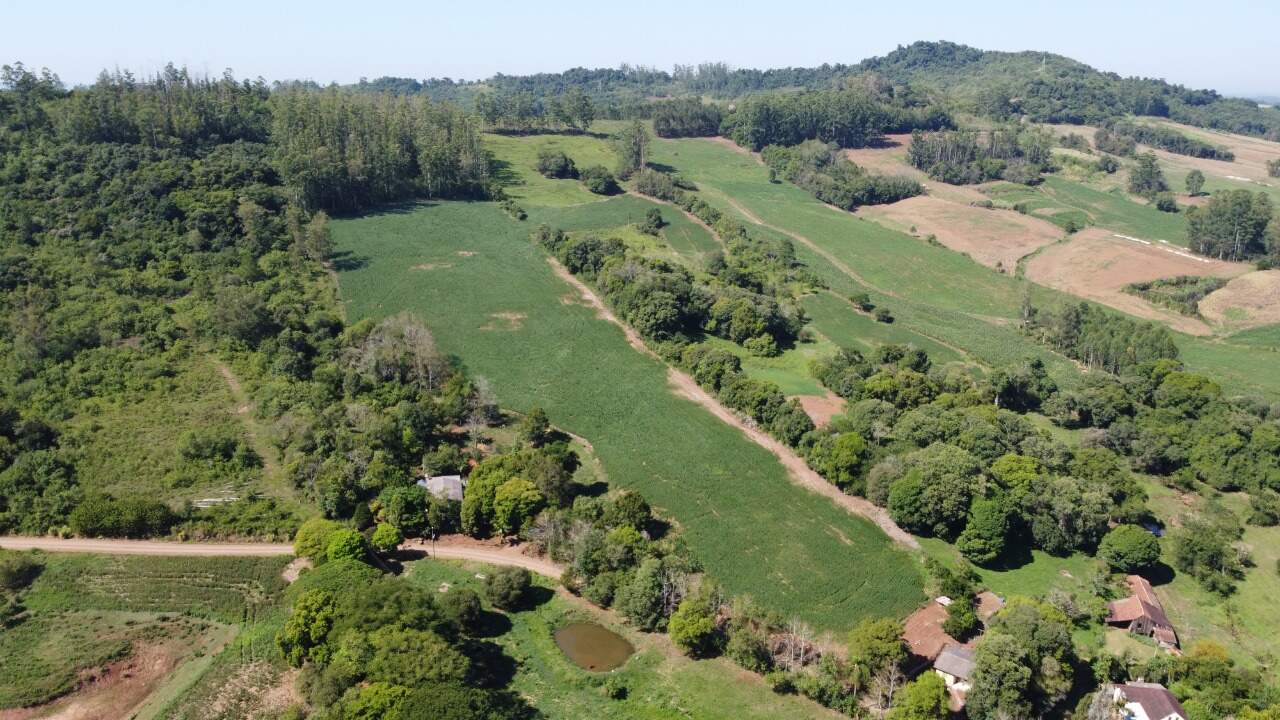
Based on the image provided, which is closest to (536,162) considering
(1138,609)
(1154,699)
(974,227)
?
(974,227)

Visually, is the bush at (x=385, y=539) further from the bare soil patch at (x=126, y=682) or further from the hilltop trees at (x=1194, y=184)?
the hilltop trees at (x=1194, y=184)

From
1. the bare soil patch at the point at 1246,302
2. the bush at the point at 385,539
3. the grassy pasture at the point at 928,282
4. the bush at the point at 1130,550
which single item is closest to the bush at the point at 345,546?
the bush at the point at 385,539

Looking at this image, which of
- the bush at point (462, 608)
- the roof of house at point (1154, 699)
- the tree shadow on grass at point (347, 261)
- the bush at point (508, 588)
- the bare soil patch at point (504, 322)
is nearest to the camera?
the roof of house at point (1154, 699)

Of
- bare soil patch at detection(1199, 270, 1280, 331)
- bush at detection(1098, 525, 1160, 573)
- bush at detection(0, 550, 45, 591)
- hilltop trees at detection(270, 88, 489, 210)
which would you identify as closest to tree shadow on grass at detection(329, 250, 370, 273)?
hilltop trees at detection(270, 88, 489, 210)

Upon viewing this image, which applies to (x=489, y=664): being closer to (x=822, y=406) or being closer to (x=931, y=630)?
(x=931, y=630)

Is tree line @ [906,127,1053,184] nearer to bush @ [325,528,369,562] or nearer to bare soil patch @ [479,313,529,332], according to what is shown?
bare soil patch @ [479,313,529,332]
